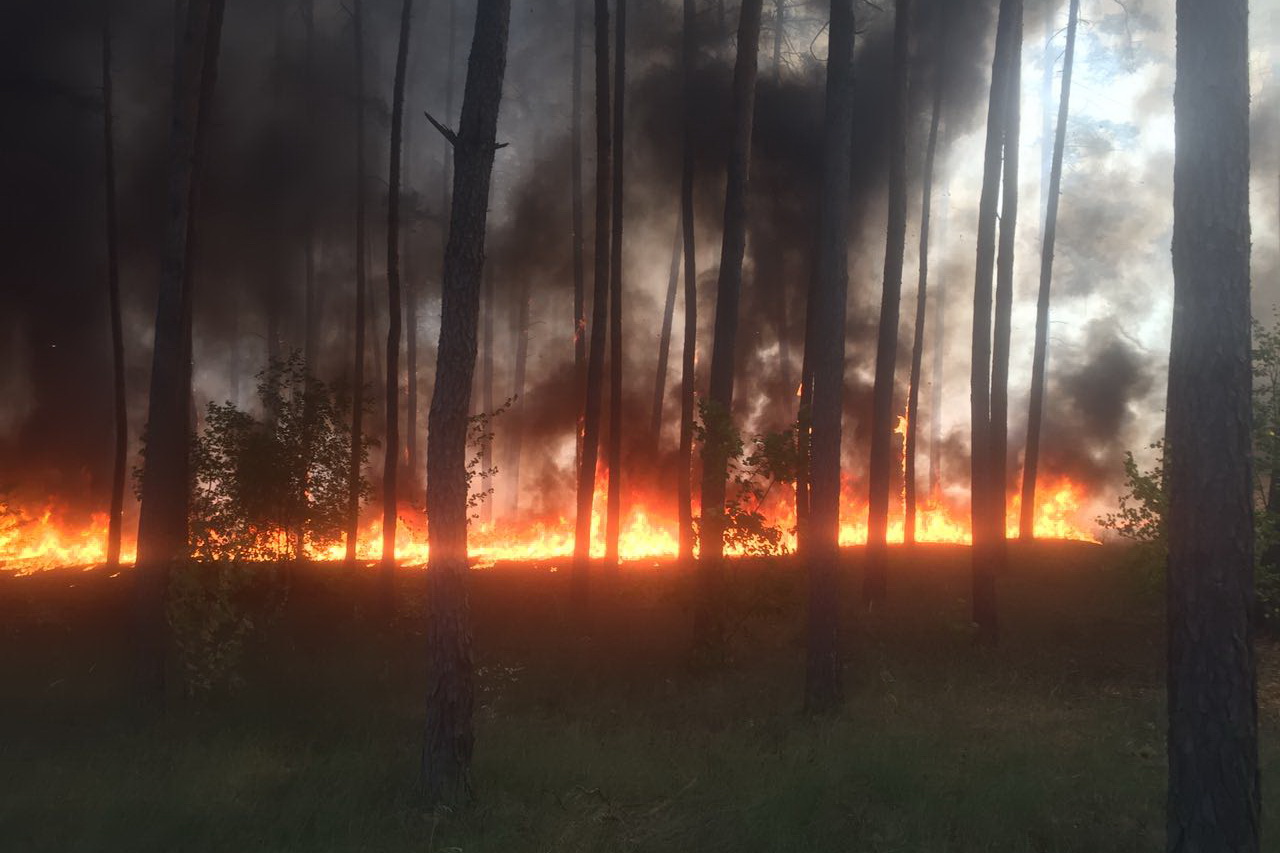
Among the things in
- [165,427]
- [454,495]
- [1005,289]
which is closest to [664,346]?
[1005,289]

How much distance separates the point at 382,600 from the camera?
20531mm

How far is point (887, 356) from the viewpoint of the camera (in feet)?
65.4

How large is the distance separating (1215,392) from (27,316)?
31.9m

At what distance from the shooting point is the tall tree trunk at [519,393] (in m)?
41.4

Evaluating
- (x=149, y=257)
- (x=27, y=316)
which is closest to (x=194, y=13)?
(x=149, y=257)

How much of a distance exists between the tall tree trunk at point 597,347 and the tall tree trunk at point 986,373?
7.39m

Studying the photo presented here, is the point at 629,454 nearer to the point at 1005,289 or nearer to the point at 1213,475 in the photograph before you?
the point at 1005,289

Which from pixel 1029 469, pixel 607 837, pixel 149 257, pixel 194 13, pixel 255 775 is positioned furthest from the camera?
pixel 149 257

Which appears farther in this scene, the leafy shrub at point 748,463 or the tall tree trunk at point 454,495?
the leafy shrub at point 748,463

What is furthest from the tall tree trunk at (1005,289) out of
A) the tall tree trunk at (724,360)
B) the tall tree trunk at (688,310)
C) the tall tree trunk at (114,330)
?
the tall tree trunk at (114,330)

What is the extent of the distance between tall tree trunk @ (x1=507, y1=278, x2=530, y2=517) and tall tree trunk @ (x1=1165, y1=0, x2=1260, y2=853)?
34.1m

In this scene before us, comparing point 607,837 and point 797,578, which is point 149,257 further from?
point 607,837

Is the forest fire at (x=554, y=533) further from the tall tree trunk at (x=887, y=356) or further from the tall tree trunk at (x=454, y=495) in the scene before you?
the tall tree trunk at (x=454, y=495)

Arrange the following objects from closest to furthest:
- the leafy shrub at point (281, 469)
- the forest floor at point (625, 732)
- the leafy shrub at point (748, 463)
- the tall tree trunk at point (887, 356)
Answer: the forest floor at point (625, 732)
the leafy shrub at point (748, 463)
the leafy shrub at point (281, 469)
the tall tree trunk at point (887, 356)
